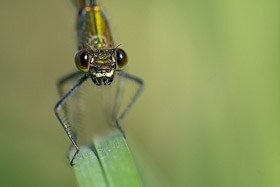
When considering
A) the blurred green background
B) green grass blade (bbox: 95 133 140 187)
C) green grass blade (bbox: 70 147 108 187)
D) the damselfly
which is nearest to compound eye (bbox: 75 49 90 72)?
the damselfly

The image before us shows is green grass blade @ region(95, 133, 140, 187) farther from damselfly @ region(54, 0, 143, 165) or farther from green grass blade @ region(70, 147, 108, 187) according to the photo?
damselfly @ region(54, 0, 143, 165)

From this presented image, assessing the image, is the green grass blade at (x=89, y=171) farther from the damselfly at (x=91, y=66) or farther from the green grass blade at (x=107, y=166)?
the damselfly at (x=91, y=66)

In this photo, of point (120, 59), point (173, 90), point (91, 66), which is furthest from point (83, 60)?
point (173, 90)

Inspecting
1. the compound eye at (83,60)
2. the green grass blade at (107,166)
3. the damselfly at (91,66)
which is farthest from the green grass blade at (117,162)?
the compound eye at (83,60)

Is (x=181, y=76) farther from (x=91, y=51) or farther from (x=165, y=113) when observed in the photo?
(x=91, y=51)

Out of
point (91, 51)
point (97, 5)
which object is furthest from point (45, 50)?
point (91, 51)

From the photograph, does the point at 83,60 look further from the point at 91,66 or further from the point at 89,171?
the point at 89,171
